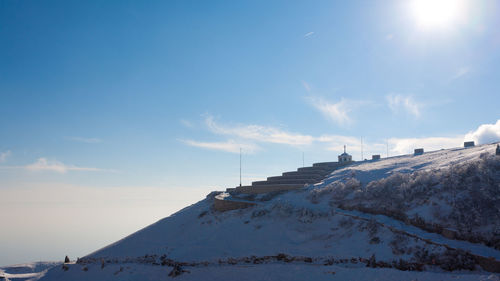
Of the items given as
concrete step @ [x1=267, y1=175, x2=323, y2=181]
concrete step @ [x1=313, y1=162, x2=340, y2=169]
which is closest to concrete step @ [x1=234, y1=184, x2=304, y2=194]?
concrete step @ [x1=267, y1=175, x2=323, y2=181]

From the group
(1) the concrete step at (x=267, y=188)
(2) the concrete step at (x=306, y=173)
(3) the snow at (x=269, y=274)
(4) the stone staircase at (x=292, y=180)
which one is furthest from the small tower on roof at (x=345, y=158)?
(3) the snow at (x=269, y=274)

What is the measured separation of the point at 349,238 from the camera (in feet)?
67.4

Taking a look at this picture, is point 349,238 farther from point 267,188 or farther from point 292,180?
point 292,180

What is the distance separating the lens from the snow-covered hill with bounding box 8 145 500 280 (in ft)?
54.6

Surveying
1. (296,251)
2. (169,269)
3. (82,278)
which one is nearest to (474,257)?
(296,251)

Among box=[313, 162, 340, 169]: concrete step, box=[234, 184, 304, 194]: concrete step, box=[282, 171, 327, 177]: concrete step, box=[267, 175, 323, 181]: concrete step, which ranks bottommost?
box=[234, 184, 304, 194]: concrete step

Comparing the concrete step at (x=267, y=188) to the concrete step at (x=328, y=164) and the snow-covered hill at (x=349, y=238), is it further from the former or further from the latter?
the concrete step at (x=328, y=164)

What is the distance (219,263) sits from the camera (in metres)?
21.8

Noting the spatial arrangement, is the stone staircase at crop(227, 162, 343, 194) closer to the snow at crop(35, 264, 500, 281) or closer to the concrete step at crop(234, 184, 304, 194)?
the concrete step at crop(234, 184, 304, 194)

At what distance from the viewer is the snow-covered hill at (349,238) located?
1666 cm

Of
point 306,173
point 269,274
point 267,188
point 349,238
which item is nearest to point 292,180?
point 306,173

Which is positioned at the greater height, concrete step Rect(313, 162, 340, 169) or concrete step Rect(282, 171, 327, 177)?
concrete step Rect(313, 162, 340, 169)

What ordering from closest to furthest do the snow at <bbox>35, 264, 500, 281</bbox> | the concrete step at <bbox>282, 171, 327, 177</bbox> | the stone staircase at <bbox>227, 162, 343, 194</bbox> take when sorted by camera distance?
the snow at <bbox>35, 264, 500, 281</bbox> → the stone staircase at <bbox>227, 162, 343, 194</bbox> → the concrete step at <bbox>282, 171, 327, 177</bbox>

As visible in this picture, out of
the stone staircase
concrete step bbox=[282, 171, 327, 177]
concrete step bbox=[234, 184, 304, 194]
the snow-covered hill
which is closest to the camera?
the snow-covered hill
